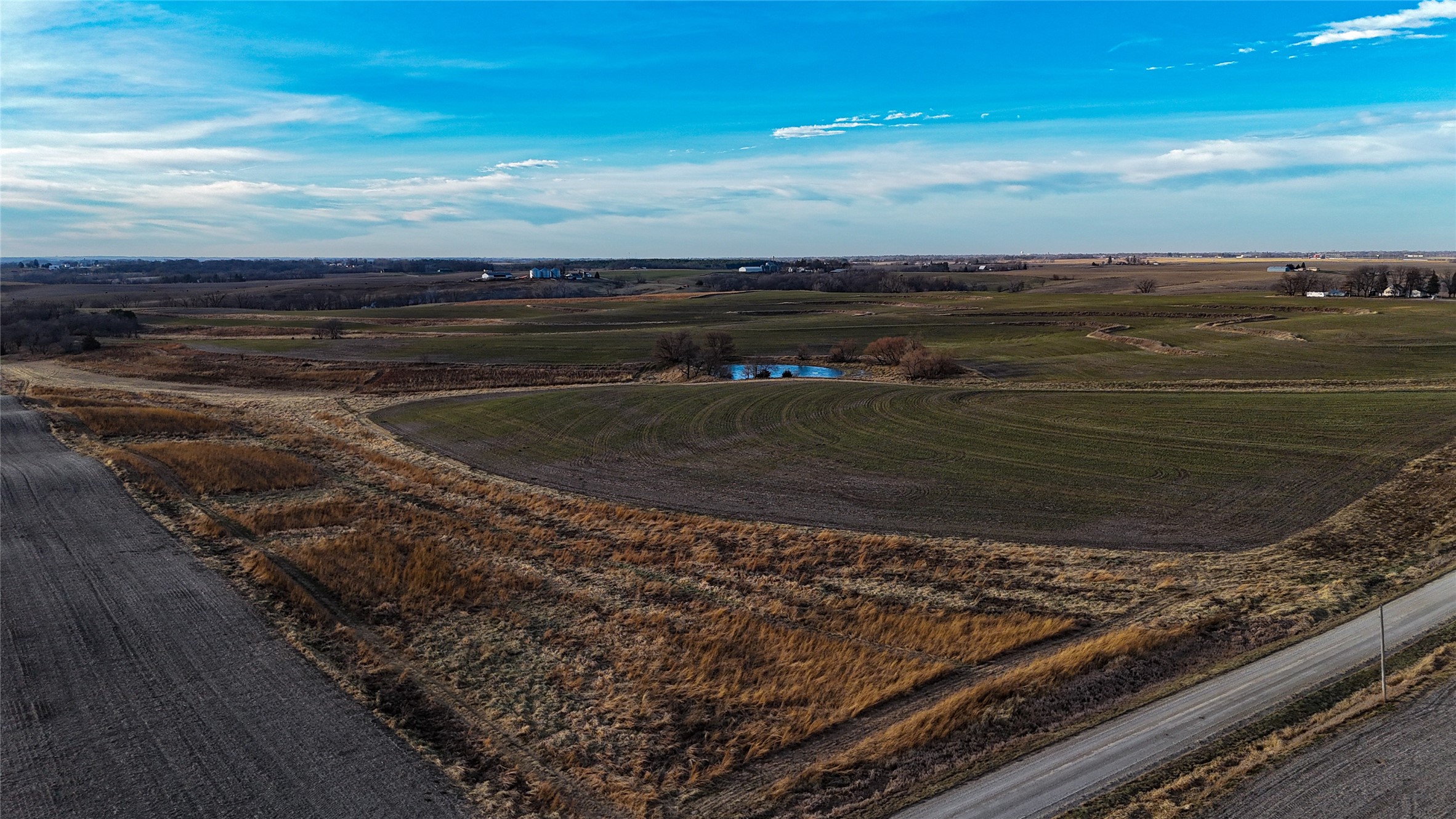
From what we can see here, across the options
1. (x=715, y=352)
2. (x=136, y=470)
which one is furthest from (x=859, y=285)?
(x=136, y=470)

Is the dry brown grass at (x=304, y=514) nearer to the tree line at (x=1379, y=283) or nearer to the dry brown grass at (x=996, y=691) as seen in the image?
the dry brown grass at (x=996, y=691)

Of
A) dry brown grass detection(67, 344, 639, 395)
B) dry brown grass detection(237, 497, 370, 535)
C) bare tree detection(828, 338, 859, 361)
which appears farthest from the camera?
bare tree detection(828, 338, 859, 361)

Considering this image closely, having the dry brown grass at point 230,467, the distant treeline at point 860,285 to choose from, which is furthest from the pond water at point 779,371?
the distant treeline at point 860,285

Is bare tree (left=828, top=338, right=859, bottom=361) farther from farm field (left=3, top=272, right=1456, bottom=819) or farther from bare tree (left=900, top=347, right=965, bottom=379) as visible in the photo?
Result: farm field (left=3, top=272, right=1456, bottom=819)

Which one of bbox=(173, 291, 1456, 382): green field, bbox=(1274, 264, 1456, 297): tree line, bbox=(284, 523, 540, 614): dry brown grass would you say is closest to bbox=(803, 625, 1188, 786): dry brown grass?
bbox=(284, 523, 540, 614): dry brown grass

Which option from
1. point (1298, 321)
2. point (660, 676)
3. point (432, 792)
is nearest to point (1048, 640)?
point (660, 676)

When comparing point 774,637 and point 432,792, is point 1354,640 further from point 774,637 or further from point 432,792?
point 432,792
